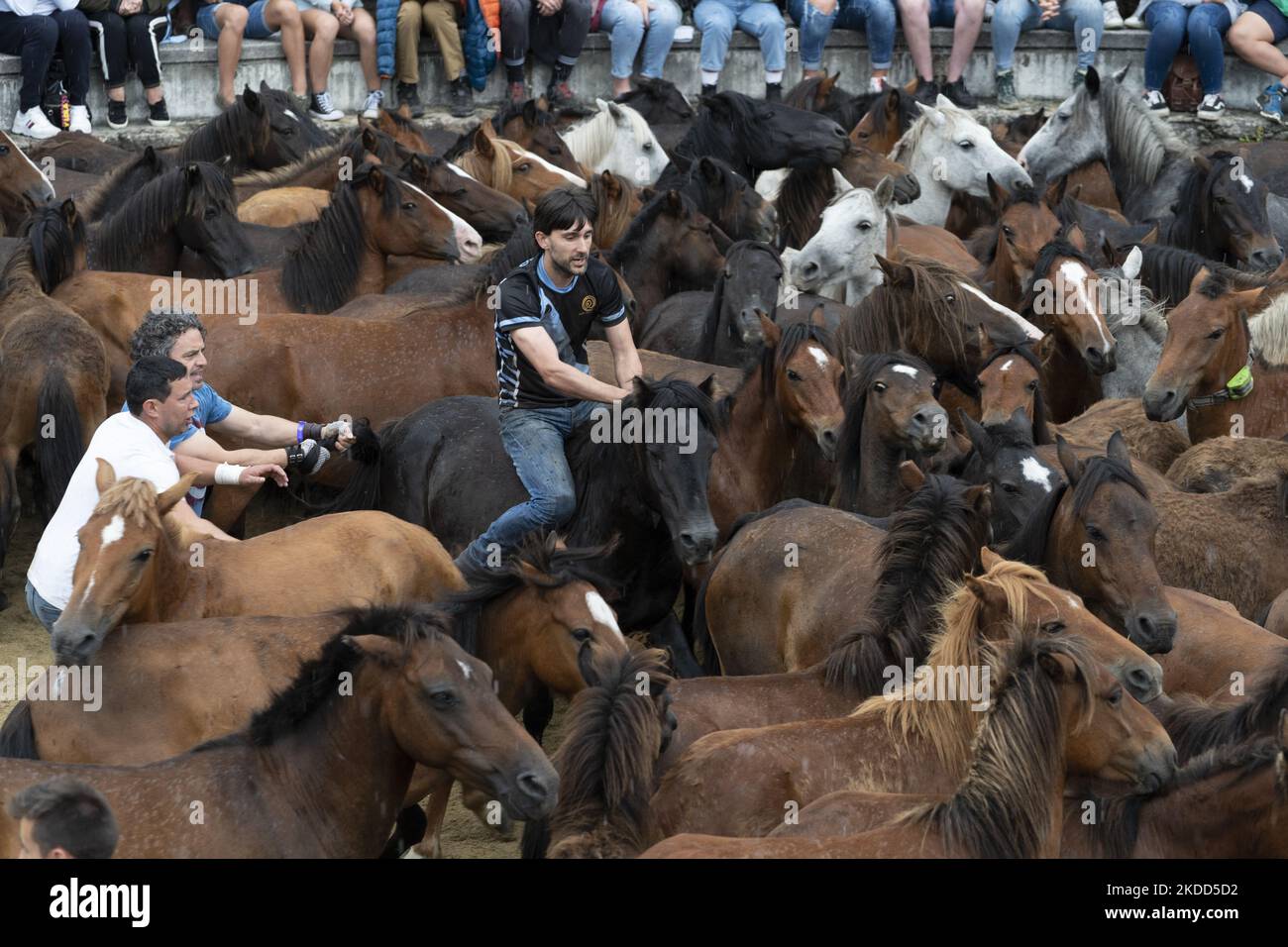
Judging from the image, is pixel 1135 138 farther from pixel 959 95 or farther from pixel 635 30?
pixel 635 30

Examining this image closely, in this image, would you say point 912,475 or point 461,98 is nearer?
point 912,475

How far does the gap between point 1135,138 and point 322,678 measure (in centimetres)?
1013

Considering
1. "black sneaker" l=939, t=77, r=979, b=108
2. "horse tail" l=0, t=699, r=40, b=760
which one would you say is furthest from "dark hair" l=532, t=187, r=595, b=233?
"black sneaker" l=939, t=77, r=979, b=108

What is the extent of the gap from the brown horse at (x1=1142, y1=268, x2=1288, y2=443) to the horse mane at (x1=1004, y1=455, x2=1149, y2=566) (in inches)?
73.9

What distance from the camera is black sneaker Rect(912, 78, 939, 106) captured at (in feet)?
47.8

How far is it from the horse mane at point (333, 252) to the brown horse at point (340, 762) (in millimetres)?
5177

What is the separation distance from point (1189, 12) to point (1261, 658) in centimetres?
991

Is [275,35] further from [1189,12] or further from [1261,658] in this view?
[1261,658]

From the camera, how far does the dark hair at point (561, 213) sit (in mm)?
6555

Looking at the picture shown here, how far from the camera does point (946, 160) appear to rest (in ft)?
40.5

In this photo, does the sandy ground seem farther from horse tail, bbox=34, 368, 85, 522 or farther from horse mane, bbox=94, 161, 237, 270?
horse mane, bbox=94, 161, 237, 270

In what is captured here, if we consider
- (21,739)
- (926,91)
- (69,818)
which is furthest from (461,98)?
(69,818)

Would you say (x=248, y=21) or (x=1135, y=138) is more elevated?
(x=248, y=21)
